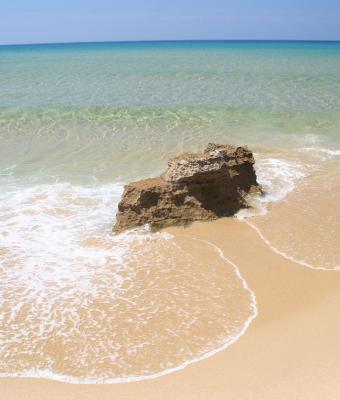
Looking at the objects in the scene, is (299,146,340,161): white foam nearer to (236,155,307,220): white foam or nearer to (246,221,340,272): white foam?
(236,155,307,220): white foam

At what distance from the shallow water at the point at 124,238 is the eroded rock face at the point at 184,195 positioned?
346 millimetres

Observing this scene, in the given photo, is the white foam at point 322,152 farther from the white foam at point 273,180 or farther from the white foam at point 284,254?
the white foam at point 284,254

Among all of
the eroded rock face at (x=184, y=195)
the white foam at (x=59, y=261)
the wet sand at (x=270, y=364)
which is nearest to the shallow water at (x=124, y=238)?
the white foam at (x=59, y=261)

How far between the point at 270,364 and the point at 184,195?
13.0ft

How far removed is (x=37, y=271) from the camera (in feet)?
22.1

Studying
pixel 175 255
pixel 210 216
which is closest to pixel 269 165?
pixel 210 216

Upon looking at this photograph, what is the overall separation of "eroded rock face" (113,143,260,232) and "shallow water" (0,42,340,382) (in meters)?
0.35

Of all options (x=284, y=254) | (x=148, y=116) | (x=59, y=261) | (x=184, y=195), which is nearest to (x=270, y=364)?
(x=284, y=254)

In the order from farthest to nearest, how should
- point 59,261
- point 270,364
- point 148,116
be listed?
1. point 148,116
2. point 59,261
3. point 270,364

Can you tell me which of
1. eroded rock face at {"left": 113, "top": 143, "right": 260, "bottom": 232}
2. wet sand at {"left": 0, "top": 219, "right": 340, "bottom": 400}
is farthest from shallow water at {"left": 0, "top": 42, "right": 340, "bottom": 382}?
eroded rock face at {"left": 113, "top": 143, "right": 260, "bottom": 232}

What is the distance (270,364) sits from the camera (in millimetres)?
4750

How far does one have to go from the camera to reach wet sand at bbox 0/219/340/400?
4.36 metres

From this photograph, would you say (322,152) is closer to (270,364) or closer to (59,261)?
(59,261)

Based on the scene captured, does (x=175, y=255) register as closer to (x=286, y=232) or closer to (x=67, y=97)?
(x=286, y=232)
